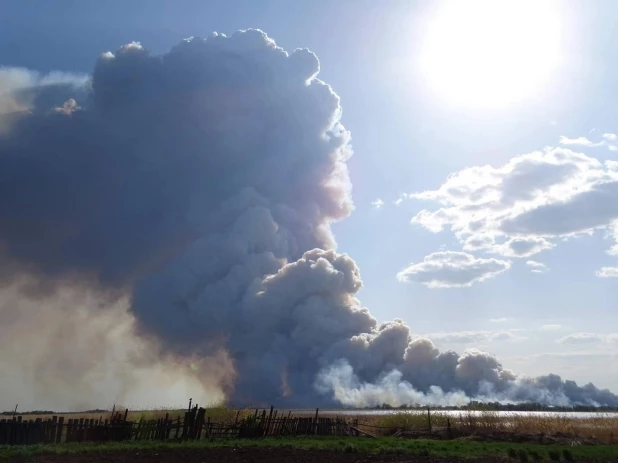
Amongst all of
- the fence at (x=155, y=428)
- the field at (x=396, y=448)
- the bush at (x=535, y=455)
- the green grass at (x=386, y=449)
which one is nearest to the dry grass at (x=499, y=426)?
the field at (x=396, y=448)

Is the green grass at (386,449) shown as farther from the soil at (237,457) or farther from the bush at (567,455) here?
the soil at (237,457)

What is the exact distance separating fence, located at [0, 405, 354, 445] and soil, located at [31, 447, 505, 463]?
5617 mm

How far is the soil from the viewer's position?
2078 cm

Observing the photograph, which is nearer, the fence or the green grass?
the green grass

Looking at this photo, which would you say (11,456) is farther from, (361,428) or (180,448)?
(361,428)

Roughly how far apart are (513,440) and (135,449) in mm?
25443

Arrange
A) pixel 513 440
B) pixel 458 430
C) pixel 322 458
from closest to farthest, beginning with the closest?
pixel 322 458 < pixel 513 440 < pixel 458 430

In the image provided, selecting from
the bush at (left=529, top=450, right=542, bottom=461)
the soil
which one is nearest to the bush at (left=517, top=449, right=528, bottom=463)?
the bush at (left=529, top=450, right=542, bottom=461)

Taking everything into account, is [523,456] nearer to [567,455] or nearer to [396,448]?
[567,455]

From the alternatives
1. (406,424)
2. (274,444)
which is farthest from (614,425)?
(274,444)

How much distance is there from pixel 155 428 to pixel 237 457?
1030 cm

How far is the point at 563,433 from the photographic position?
123ft

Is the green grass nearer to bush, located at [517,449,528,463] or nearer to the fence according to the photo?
bush, located at [517,449,528,463]

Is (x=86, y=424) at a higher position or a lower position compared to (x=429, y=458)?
higher
